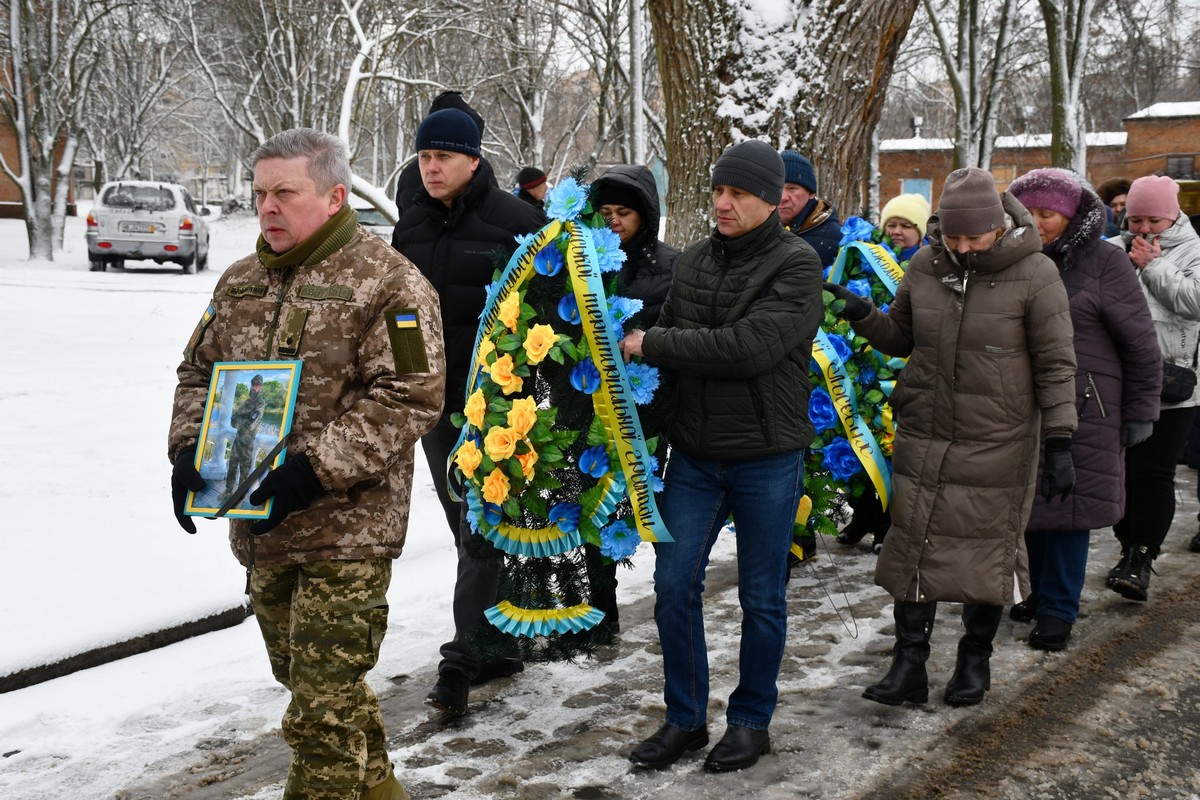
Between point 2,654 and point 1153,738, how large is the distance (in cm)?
431

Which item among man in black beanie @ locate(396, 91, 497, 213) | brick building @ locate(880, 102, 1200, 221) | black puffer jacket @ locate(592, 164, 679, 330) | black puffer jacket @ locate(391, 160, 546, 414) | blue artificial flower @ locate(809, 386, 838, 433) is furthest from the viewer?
brick building @ locate(880, 102, 1200, 221)

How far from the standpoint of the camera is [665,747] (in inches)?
151

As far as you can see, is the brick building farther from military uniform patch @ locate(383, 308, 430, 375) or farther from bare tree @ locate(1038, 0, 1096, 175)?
military uniform patch @ locate(383, 308, 430, 375)

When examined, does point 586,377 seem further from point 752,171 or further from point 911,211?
point 911,211

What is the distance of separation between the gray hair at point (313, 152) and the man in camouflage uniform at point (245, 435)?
0.57m

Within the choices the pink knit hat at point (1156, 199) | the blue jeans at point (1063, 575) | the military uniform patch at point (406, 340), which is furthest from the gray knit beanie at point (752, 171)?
the pink knit hat at point (1156, 199)

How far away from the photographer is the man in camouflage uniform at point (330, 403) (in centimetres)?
302

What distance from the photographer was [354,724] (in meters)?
3.14

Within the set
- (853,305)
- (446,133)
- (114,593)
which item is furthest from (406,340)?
(114,593)

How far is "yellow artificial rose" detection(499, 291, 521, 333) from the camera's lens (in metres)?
4.03

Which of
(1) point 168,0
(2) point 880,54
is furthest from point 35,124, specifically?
(2) point 880,54

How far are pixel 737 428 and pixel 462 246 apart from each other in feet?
4.51

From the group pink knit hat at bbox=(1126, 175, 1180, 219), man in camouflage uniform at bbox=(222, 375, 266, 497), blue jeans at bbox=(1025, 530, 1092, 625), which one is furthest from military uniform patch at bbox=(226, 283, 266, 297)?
pink knit hat at bbox=(1126, 175, 1180, 219)

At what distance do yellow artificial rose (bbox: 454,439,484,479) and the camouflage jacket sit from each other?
835mm
